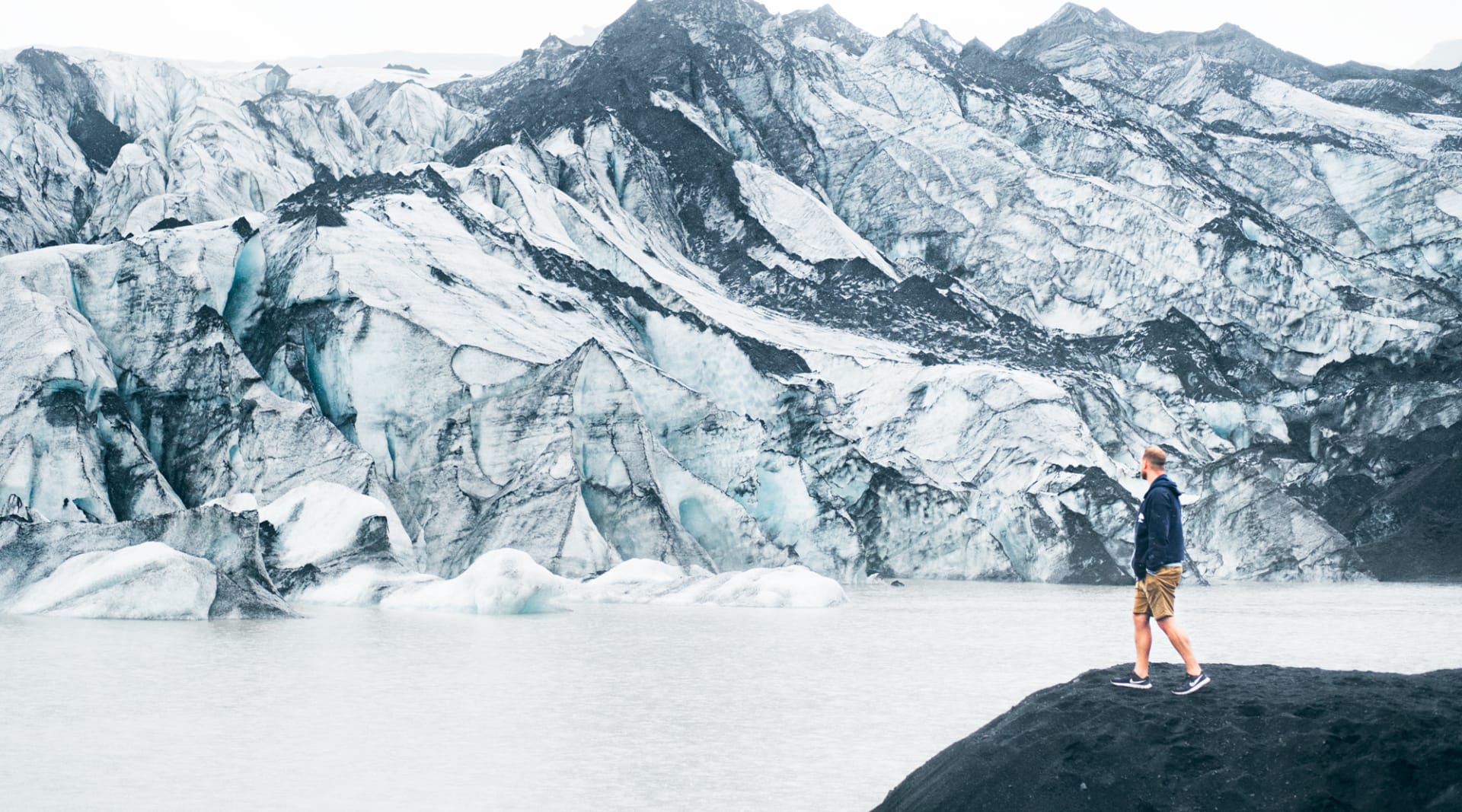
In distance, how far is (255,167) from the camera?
56875 mm

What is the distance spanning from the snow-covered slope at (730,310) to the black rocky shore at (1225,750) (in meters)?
15.2

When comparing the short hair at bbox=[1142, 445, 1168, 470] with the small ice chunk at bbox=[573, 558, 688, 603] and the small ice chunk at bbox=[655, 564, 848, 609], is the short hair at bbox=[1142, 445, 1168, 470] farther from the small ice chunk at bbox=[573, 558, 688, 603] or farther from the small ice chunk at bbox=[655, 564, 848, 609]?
the small ice chunk at bbox=[573, 558, 688, 603]

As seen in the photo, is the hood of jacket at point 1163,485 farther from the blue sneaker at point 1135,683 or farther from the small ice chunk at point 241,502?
the small ice chunk at point 241,502

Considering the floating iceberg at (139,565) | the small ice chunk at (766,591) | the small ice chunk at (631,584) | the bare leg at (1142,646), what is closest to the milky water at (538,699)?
the bare leg at (1142,646)

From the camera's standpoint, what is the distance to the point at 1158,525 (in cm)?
698

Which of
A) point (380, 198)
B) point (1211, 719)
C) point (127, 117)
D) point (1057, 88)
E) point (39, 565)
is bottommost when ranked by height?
point (39, 565)

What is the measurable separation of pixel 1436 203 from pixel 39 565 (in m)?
64.4

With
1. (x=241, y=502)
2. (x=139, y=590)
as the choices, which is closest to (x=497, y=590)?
(x=139, y=590)

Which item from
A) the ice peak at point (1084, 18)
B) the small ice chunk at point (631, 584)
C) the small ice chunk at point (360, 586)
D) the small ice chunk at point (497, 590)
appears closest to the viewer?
the small ice chunk at point (497, 590)

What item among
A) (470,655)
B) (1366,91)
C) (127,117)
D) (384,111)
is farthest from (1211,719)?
(1366,91)

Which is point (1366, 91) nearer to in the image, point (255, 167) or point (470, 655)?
point (255, 167)

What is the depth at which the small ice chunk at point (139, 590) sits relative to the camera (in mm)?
19062

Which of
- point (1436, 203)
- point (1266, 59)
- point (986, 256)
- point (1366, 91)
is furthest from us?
point (1266, 59)

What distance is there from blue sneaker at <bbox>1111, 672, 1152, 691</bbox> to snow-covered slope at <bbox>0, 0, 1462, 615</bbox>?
1517 centimetres
